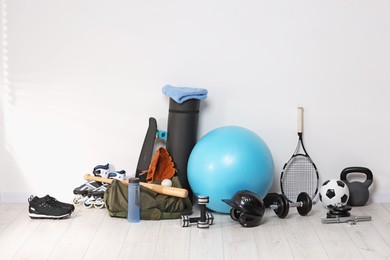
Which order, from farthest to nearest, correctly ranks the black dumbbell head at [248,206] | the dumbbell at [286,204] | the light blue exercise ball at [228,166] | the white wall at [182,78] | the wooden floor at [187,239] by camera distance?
1. the white wall at [182,78]
2. the dumbbell at [286,204]
3. the light blue exercise ball at [228,166]
4. the black dumbbell head at [248,206]
5. the wooden floor at [187,239]

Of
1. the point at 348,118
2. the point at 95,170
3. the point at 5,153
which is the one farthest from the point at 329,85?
the point at 5,153

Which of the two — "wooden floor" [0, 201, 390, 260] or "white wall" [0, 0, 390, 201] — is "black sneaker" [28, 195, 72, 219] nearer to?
"wooden floor" [0, 201, 390, 260]

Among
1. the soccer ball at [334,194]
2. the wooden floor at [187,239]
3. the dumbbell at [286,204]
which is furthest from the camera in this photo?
the soccer ball at [334,194]

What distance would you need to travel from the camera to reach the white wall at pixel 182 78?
474 centimetres

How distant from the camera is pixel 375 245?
Answer: 391cm

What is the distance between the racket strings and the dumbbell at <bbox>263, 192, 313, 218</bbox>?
271 millimetres

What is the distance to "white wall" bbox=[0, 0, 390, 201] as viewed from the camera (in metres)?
4.74

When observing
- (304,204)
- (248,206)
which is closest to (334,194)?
(304,204)

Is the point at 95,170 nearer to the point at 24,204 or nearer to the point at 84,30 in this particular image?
the point at 24,204

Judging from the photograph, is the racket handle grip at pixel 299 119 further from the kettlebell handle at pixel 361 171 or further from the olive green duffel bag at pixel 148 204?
the olive green duffel bag at pixel 148 204

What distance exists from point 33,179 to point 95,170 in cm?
49

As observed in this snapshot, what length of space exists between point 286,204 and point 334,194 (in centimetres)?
38

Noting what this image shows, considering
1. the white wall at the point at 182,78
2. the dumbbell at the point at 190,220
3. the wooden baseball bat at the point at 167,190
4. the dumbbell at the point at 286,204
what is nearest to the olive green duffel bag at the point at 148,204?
the wooden baseball bat at the point at 167,190

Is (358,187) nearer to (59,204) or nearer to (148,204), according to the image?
(148,204)
